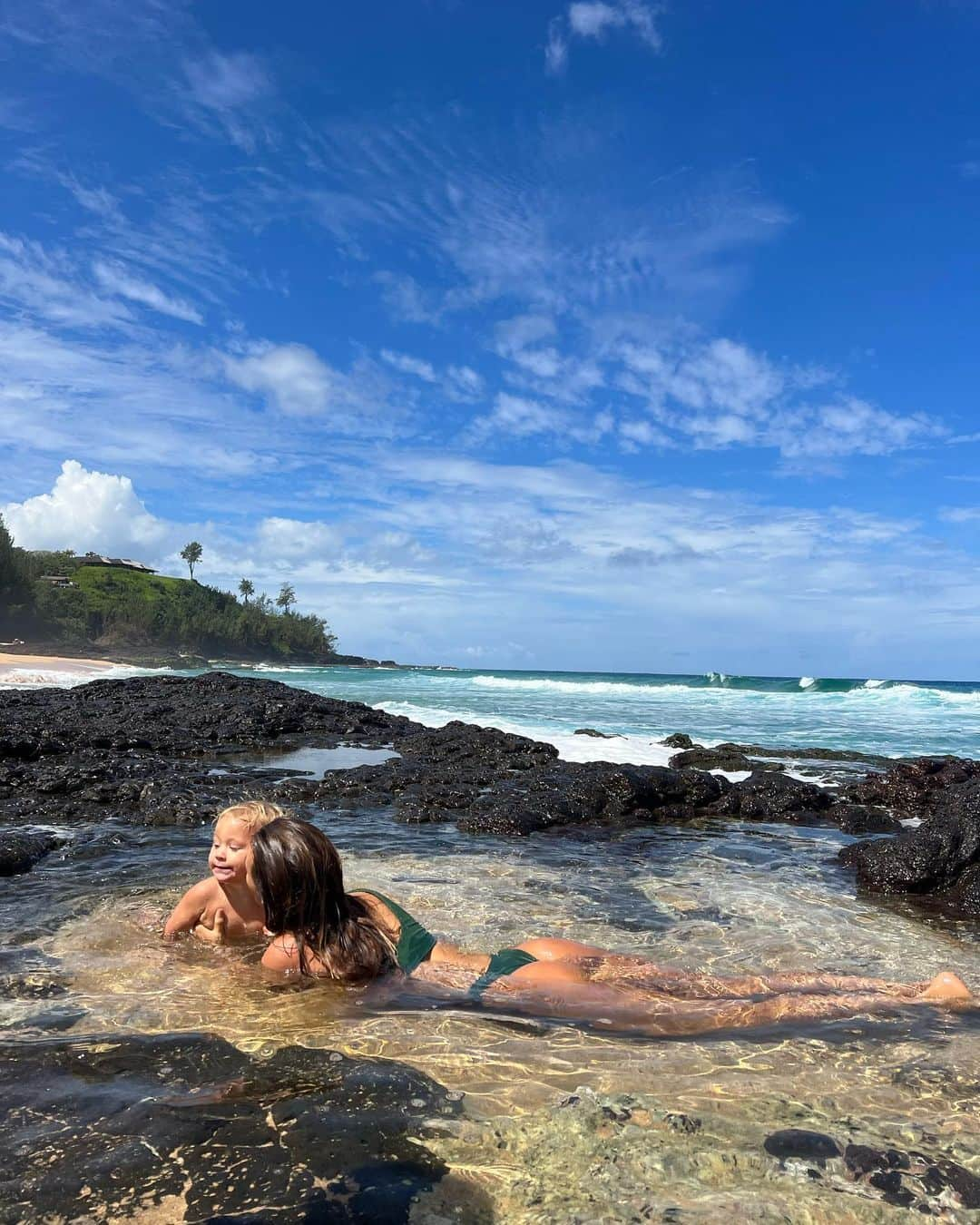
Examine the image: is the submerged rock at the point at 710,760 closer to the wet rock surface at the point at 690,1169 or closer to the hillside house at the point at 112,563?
the wet rock surface at the point at 690,1169

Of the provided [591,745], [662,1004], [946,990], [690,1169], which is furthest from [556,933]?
[591,745]

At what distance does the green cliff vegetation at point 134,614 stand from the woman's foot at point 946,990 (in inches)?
3546

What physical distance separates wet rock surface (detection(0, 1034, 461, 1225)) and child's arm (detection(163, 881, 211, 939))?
55.2 inches

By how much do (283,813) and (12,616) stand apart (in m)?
97.5

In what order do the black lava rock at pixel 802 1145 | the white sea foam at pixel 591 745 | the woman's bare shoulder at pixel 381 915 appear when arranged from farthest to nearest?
the white sea foam at pixel 591 745 → the woman's bare shoulder at pixel 381 915 → the black lava rock at pixel 802 1145

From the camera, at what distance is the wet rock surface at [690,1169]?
8.57ft

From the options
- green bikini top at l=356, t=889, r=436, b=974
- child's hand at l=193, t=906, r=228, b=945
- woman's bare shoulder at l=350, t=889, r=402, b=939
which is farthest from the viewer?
child's hand at l=193, t=906, r=228, b=945

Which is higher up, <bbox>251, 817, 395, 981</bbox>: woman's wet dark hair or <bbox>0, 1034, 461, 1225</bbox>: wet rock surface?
<bbox>251, 817, 395, 981</bbox>: woman's wet dark hair

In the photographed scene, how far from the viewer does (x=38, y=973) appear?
4.62 metres

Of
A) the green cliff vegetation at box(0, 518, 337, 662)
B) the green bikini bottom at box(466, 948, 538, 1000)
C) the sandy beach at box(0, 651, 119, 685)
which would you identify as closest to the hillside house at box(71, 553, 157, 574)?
the green cliff vegetation at box(0, 518, 337, 662)

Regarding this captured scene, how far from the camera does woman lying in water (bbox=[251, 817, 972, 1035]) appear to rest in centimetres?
440

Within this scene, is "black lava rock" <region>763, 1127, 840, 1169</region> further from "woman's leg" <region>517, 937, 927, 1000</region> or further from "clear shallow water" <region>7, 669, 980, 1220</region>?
"woman's leg" <region>517, 937, 927, 1000</region>

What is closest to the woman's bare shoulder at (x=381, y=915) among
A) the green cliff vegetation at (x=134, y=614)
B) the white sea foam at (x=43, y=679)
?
the white sea foam at (x=43, y=679)

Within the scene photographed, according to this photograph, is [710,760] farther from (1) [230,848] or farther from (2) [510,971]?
(1) [230,848]
